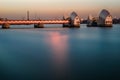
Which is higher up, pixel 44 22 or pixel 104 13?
pixel 104 13

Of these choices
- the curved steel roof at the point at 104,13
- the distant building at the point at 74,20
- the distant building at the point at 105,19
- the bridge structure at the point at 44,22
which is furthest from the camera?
the distant building at the point at 74,20

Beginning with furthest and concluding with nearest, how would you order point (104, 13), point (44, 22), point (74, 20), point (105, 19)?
point (74, 20), point (44, 22), point (104, 13), point (105, 19)

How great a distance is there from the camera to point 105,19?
98500mm

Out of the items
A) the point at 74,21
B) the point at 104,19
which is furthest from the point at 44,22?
the point at 104,19

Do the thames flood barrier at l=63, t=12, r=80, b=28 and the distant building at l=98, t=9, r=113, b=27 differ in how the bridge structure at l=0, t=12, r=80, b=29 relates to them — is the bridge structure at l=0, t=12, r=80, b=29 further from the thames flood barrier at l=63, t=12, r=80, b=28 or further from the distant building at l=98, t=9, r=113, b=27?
the distant building at l=98, t=9, r=113, b=27

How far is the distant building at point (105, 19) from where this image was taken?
98.9 meters

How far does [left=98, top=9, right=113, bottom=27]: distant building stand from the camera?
98875 millimetres

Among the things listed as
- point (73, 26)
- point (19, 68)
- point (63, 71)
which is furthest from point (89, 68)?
point (73, 26)

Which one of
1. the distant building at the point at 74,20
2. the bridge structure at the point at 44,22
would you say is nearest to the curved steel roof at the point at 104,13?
the distant building at the point at 74,20

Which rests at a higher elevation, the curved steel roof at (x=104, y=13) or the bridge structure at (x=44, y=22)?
the curved steel roof at (x=104, y=13)

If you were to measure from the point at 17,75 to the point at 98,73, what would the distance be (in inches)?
150

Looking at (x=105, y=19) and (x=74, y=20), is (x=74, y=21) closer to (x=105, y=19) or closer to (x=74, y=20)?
(x=74, y=20)

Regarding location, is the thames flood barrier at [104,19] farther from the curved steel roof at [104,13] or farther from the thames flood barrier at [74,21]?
the thames flood barrier at [74,21]

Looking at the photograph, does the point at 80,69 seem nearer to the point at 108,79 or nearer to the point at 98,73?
the point at 98,73
